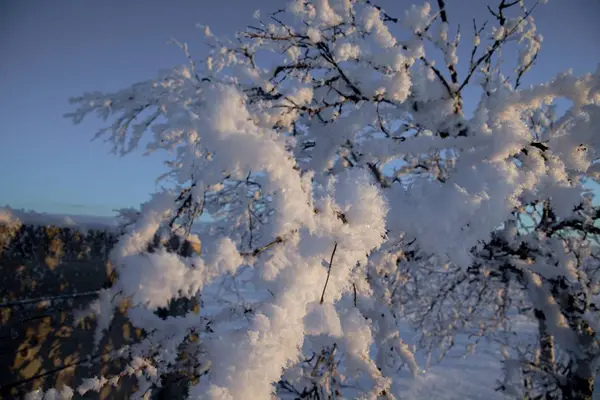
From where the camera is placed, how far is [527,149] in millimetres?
1807

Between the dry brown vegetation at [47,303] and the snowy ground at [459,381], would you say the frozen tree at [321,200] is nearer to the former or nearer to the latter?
the dry brown vegetation at [47,303]

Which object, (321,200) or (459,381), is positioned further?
(459,381)

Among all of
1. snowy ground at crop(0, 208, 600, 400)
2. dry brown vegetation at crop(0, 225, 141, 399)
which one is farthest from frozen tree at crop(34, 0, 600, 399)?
snowy ground at crop(0, 208, 600, 400)

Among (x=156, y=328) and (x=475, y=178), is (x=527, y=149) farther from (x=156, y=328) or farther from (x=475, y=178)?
(x=156, y=328)

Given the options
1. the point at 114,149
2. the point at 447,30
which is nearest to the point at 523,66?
the point at 447,30

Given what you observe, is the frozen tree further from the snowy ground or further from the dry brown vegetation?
the snowy ground

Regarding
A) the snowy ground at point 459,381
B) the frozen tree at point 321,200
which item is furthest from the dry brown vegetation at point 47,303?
the snowy ground at point 459,381

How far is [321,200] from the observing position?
117 cm

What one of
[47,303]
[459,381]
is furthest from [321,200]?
[459,381]

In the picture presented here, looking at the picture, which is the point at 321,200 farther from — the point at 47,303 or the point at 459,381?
the point at 459,381

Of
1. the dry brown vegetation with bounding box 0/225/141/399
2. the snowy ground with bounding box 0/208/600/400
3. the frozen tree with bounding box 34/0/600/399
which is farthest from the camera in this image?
the snowy ground with bounding box 0/208/600/400

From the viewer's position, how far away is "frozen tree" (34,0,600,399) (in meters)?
1.04

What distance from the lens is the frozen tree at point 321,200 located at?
1.04 metres

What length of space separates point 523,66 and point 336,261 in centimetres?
370
